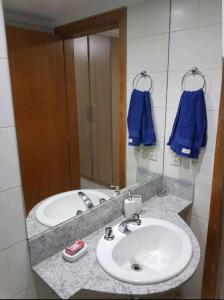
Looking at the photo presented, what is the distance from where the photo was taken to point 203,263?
1577 millimetres

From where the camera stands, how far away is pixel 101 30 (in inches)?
47.9

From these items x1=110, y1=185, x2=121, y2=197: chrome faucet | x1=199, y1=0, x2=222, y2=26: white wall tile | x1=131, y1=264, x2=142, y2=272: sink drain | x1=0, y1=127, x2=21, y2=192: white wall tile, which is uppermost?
x1=199, y1=0, x2=222, y2=26: white wall tile

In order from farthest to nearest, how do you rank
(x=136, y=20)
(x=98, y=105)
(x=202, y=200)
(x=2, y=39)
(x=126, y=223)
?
(x=202, y=200) → (x=136, y=20) → (x=98, y=105) → (x=126, y=223) → (x=2, y=39)

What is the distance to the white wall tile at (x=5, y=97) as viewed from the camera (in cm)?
74

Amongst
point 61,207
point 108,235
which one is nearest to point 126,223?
point 108,235

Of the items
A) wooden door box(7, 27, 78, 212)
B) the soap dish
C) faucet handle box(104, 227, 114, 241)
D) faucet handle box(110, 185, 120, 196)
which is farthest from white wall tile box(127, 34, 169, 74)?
the soap dish

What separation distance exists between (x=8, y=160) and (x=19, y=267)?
43 cm

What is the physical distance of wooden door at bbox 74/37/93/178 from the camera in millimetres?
1113

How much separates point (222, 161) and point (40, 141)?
990 millimetres

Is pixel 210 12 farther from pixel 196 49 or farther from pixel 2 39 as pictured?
pixel 2 39

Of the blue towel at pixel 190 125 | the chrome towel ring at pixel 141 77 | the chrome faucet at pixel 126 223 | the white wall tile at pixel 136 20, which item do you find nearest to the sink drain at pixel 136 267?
the chrome faucet at pixel 126 223

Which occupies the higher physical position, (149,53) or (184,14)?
(184,14)

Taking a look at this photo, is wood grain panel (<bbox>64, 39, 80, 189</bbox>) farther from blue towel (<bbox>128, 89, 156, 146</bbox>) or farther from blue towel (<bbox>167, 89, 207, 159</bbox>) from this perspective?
blue towel (<bbox>167, 89, 207, 159</bbox>)

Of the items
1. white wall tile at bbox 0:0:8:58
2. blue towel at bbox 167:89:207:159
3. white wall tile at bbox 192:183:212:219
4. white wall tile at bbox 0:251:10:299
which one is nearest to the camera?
white wall tile at bbox 0:0:8:58
